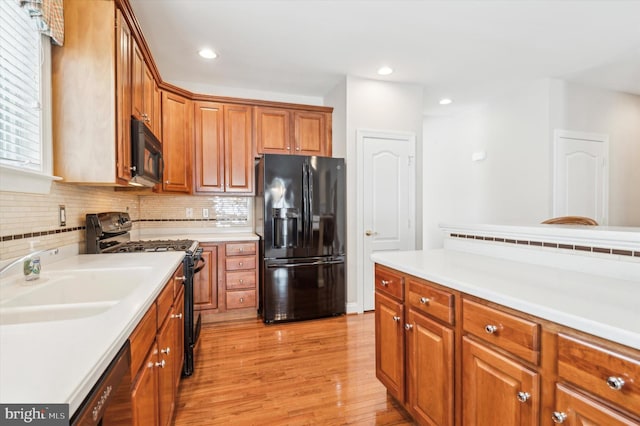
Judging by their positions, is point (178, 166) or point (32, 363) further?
point (178, 166)

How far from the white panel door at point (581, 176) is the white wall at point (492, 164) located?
0.17 m

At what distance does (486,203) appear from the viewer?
172 inches

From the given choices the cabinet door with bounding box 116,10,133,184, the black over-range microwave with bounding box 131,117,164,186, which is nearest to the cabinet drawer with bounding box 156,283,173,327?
the cabinet door with bounding box 116,10,133,184

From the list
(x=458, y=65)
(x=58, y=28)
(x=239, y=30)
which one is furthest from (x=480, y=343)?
(x=458, y=65)

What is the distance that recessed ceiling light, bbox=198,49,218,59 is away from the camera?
2.80 meters

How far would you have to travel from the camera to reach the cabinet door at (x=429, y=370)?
4.29 ft

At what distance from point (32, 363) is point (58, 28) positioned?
Result: 174 centimetres

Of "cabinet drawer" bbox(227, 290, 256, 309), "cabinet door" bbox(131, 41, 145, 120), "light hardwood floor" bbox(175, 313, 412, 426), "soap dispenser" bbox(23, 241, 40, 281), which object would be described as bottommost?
"light hardwood floor" bbox(175, 313, 412, 426)

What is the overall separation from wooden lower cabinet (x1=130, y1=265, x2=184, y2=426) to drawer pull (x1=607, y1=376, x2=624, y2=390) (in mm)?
1296

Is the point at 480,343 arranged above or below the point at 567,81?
below

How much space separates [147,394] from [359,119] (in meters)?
3.04

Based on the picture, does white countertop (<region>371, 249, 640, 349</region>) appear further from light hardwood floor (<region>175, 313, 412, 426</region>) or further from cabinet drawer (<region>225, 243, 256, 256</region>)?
cabinet drawer (<region>225, 243, 256, 256</region>)

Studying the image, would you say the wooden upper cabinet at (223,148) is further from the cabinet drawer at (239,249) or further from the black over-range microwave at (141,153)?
the black over-range microwave at (141,153)

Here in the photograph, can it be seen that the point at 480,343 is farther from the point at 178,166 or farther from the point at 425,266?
the point at 178,166
